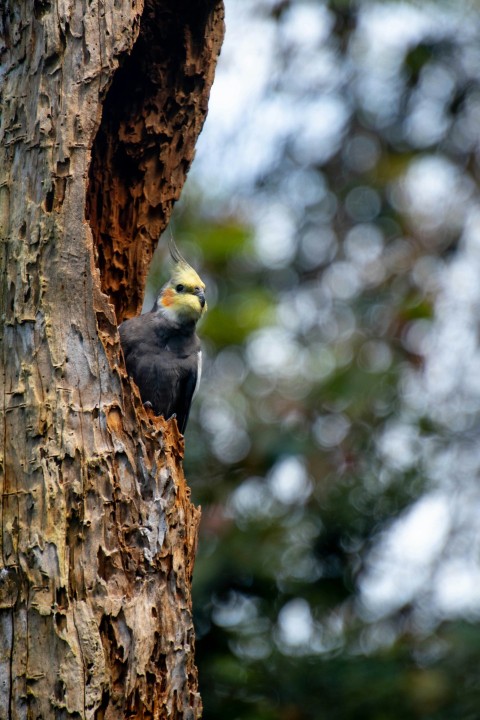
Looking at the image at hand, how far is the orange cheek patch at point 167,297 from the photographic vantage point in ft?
15.8

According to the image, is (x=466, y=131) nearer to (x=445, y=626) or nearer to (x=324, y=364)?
(x=324, y=364)

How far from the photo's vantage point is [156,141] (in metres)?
4.25

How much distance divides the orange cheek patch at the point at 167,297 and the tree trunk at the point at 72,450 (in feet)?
4.25

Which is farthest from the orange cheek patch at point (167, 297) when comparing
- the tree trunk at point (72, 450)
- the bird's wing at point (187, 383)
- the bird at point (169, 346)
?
the tree trunk at point (72, 450)

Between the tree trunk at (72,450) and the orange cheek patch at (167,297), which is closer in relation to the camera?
the tree trunk at (72,450)

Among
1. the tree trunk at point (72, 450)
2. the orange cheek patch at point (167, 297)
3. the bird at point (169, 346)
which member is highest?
the orange cheek patch at point (167, 297)

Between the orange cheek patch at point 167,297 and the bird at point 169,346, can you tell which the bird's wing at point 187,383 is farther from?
the orange cheek patch at point 167,297

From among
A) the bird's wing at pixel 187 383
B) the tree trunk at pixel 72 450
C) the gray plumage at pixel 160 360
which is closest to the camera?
the tree trunk at pixel 72 450

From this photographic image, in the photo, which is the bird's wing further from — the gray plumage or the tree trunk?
the tree trunk

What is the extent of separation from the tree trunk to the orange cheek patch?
1.30 meters

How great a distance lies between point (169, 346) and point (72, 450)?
1.54m

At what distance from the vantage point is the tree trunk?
3.11 m

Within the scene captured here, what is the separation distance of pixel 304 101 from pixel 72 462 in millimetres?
5535

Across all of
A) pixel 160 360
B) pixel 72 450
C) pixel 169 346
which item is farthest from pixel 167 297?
pixel 72 450
